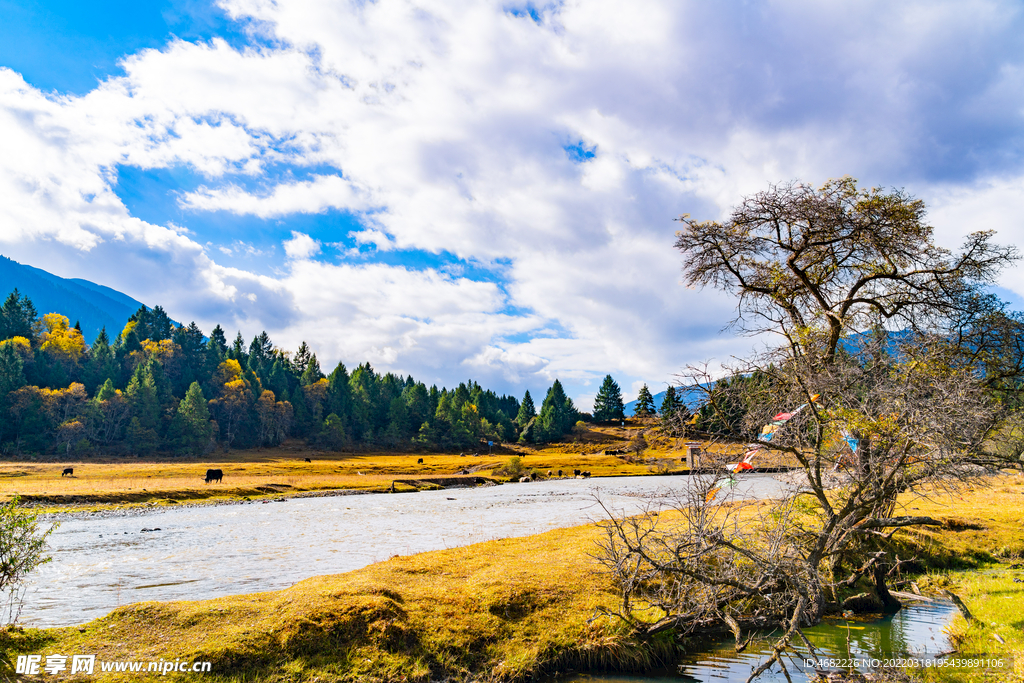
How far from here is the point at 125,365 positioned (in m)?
102

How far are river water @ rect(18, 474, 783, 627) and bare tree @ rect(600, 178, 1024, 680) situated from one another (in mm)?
1242

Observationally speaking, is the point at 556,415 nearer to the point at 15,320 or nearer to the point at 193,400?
the point at 193,400

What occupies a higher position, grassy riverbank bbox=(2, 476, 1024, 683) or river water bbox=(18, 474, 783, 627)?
grassy riverbank bbox=(2, 476, 1024, 683)

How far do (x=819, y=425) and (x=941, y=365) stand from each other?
6.87m

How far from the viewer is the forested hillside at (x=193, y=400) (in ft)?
263

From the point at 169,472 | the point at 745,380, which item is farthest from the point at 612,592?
the point at 169,472

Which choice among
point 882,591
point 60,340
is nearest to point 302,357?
point 60,340

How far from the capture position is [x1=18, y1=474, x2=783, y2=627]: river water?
47.2 ft

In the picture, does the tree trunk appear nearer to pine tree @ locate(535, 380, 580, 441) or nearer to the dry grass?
the dry grass

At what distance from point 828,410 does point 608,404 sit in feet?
480

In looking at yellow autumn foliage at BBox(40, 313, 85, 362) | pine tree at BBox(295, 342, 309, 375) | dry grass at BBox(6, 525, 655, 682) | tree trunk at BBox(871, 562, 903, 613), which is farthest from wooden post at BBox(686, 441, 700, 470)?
pine tree at BBox(295, 342, 309, 375)

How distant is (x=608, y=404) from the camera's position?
15350 centimetres

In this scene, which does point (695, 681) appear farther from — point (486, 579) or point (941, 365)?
point (941, 365)

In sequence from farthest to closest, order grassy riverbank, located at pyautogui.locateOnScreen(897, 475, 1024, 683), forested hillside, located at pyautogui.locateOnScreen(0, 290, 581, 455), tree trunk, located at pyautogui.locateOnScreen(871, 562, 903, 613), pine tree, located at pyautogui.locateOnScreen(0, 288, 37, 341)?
1. pine tree, located at pyautogui.locateOnScreen(0, 288, 37, 341)
2. forested hillside, located at pyautogui.locateOnScreen(0, 290, 581, 455)
3. tree trunk, located at pyautogui.locateOnScreen(871, 562, 903, 613)
4. grassy riverbank, located at pyautogui.locateOnScreen(897, 475, 1024, 683)
